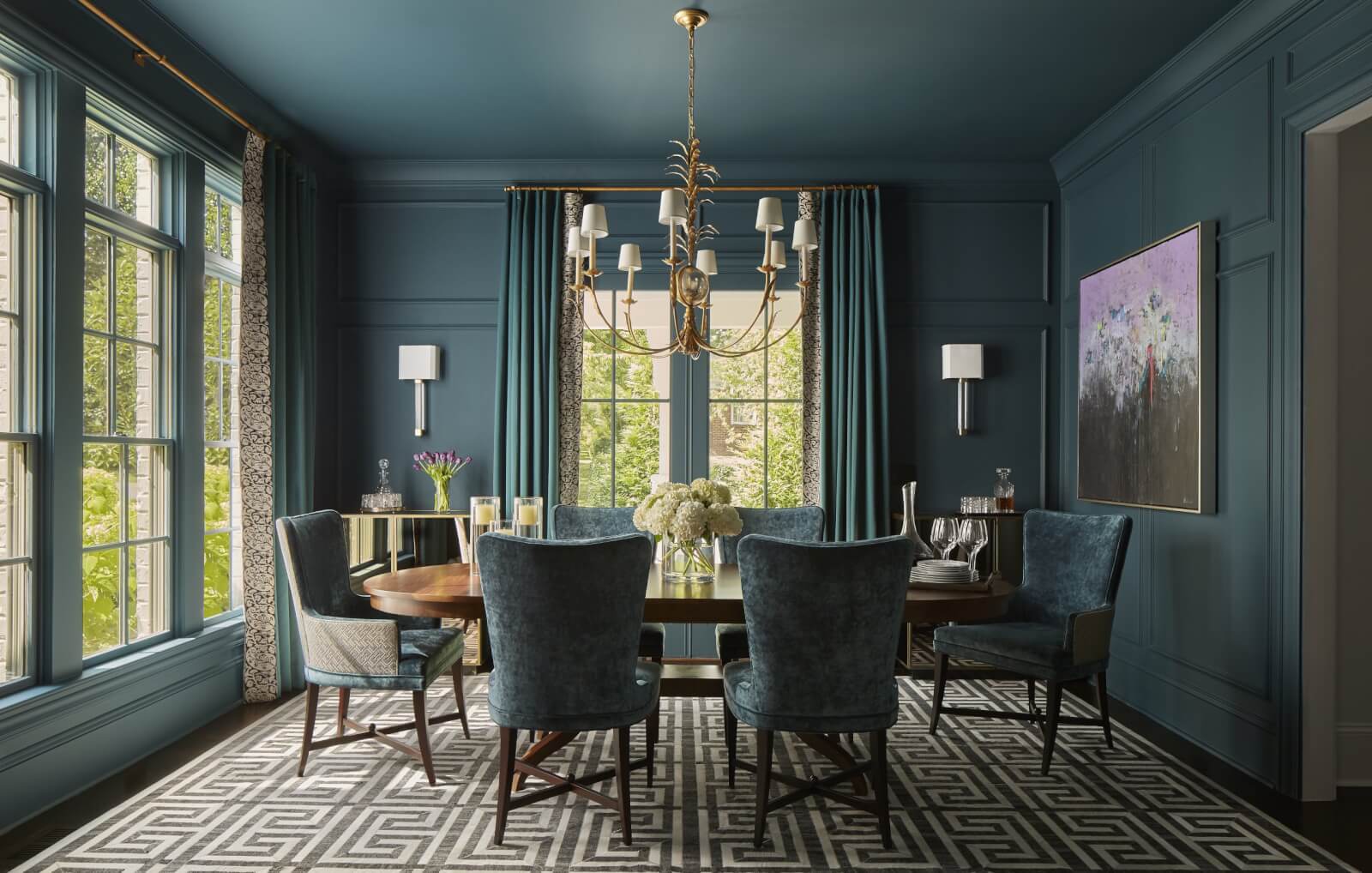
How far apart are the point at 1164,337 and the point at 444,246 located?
13.3ft

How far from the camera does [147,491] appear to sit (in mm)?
3922

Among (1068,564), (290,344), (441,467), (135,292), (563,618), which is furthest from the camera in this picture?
(441,467)

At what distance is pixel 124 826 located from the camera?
2.95m

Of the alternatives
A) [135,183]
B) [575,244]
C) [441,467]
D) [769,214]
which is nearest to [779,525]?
[769,214]

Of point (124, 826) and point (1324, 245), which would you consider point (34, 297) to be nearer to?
point (124, 826)

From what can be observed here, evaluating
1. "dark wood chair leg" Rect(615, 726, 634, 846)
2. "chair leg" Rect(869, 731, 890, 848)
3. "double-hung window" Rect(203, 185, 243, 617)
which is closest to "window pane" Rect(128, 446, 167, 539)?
"double-hung window" Rect(203, 185, 243, 617)

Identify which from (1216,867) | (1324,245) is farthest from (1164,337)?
(1216,867)

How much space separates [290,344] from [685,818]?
10.6 ft

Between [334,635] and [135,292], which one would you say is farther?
[135,292]

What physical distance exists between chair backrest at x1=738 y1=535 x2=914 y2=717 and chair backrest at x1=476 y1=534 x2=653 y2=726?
368 mm

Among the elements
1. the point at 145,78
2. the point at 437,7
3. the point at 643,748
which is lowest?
the point at 643,748

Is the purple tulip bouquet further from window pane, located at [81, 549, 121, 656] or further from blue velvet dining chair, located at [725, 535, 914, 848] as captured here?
blue velvet dining chair, located at [725, 535, 914, 848]

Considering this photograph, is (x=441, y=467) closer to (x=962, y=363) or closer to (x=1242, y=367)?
(x=962, y=363)

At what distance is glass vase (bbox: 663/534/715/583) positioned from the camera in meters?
3.49
